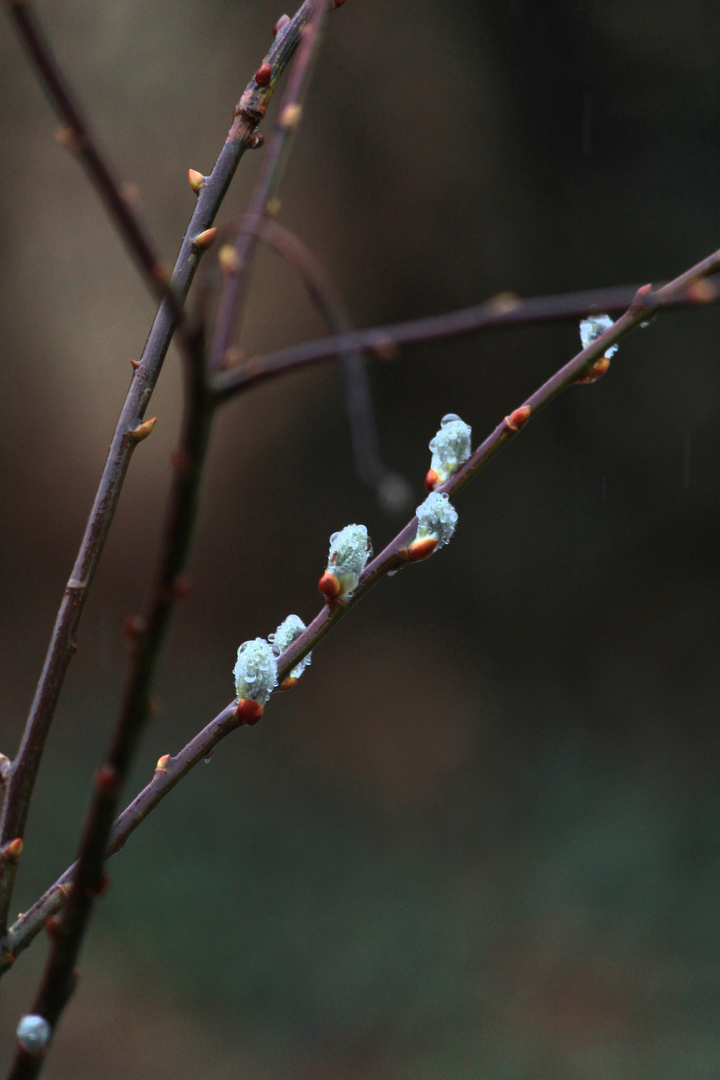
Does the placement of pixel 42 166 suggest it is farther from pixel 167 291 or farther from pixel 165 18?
pixel 167 291

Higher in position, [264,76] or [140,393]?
[264,76]

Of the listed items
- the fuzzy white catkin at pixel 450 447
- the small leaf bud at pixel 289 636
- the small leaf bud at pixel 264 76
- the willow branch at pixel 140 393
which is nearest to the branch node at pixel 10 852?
the willow branch at pixel 140 393

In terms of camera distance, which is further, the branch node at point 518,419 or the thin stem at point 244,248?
the branch node at point 518,419

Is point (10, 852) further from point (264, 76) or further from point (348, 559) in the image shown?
point (264, 76)

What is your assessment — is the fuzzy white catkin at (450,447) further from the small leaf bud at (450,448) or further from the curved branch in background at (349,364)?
the curved branch in background at (349,364)

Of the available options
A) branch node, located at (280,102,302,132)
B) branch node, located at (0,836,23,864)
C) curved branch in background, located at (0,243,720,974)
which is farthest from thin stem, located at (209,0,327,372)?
branch node, located at (0,836,23,864)

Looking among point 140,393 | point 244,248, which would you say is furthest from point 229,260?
point 140,393
